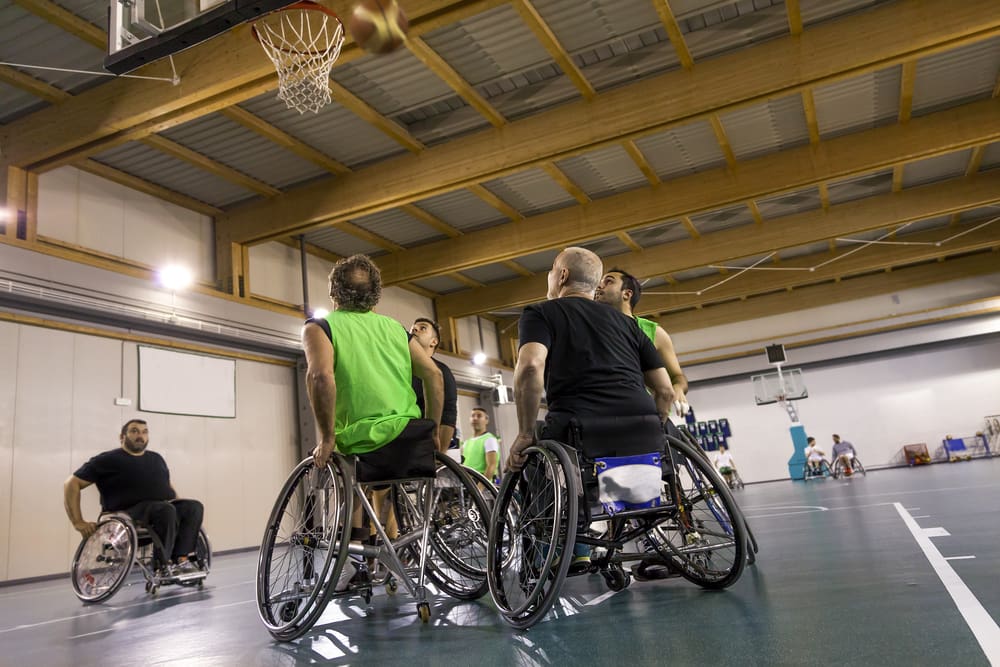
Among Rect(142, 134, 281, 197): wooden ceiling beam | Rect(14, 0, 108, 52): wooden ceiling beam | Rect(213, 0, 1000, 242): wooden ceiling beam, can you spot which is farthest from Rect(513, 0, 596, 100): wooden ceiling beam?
Rect(142, 134, 281, 197): wooden ceiling beam

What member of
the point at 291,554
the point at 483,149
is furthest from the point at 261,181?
the point at 291,554

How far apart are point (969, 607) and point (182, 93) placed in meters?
7.16

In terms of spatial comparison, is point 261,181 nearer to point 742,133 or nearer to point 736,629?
point 742,133

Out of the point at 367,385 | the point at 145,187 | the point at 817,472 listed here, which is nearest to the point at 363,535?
the point at 367,385

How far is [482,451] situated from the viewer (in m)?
7.06

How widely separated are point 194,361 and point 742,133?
848 centimetres

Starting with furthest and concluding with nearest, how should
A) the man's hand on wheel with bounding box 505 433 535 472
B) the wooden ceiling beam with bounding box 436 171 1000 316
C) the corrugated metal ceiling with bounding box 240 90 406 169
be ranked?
the wooden ceiling beam with bounding box 436 171 1000 316, the corrugated metal ceiling with bounding box 240 90 406 169, the man's hand on wheel with bounding box 505 433 535 472

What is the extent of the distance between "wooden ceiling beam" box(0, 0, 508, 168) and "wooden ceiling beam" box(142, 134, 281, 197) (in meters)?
1.03

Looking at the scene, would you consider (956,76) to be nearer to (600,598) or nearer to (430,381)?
(430,381)

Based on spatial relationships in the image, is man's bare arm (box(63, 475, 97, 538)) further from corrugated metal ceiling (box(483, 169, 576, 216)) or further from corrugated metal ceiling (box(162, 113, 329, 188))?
corrugated metal ceiling (box(483, 169, 576, 216))

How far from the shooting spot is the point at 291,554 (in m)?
2.86

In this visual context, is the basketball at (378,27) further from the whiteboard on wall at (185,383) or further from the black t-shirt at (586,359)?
the whiteboard on wall at (185,383)

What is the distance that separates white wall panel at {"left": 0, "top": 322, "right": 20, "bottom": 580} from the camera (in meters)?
7.14

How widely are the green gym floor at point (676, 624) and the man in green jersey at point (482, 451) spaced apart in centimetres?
298
